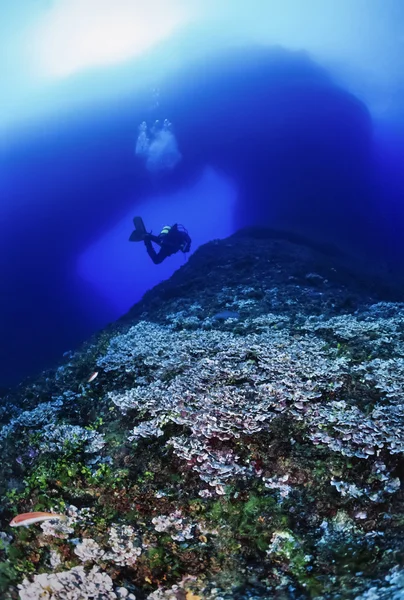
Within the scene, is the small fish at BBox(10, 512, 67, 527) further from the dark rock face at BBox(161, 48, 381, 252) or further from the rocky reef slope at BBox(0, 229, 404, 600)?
the dark rock face at BBox(161, 48, 381, 252)

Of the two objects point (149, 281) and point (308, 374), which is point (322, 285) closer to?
point (308, 374)

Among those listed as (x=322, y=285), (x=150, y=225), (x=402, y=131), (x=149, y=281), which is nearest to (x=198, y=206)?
(x=150, y=225)

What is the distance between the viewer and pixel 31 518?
12.6 feet

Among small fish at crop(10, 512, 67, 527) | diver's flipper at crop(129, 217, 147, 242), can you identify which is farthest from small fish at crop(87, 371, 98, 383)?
diver's flipper at crop(129, 217, 147, 242)

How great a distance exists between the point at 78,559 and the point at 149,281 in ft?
361

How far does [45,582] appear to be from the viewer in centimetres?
388

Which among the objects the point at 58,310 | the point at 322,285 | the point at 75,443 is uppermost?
the point at 58,310

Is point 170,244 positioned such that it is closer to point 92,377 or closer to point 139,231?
point 139,231

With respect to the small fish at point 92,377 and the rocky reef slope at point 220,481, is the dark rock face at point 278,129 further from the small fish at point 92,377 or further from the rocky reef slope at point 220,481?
the rocky reef slope at point 220,481

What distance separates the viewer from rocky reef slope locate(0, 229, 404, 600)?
3.54 meters

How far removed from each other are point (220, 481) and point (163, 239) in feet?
74.9

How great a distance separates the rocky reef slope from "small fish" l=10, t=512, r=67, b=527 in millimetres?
99

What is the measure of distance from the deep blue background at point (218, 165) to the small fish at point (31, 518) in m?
34.4

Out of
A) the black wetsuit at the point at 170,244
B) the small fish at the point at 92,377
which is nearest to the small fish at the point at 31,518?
the small fish at the point at 92,377
